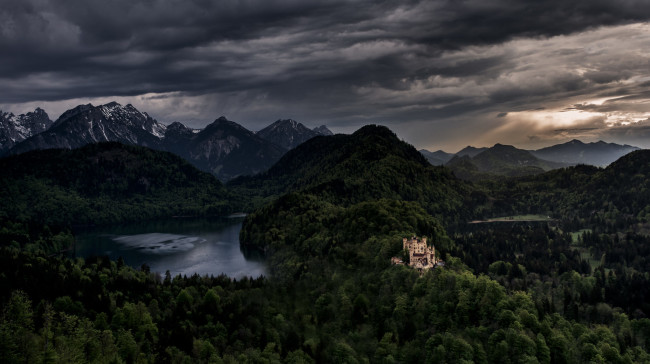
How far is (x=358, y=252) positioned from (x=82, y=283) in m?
72.5

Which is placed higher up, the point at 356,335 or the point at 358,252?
the point at 358,252

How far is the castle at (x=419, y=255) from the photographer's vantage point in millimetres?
126000

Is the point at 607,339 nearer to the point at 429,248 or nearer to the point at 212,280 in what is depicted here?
the point at 429,248

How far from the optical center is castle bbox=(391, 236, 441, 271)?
413ft

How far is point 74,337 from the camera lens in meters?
81.1

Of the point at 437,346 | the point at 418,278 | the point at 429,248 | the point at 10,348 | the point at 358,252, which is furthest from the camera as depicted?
the point at 358,252

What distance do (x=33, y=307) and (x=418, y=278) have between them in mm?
77988

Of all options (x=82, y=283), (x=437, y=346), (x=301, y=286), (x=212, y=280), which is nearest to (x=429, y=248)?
(x=301, y=286)

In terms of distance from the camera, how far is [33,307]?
9444 cm

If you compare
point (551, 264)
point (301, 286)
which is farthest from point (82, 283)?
point (551, 264)

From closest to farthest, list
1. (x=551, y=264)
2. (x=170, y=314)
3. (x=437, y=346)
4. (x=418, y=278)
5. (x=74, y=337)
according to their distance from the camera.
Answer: (x=74, y=337)
(x=437, y=346)
(x=170, y=314)
(x=418, y=278)
(x=551, y=264)

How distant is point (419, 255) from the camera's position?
128 m

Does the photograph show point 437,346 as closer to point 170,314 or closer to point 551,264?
point 170,314

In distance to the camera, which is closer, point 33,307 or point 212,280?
point 33,307
